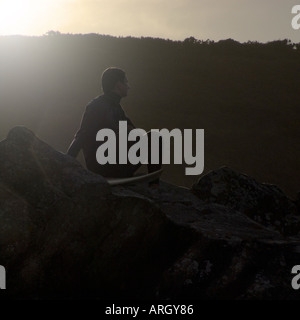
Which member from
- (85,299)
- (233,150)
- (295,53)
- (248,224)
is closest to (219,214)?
(248,224)

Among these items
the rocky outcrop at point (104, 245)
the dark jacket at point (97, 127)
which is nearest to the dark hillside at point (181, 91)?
the dark jacket at point (97, 127)

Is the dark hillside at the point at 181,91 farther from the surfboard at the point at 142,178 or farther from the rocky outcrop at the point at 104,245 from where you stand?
the rocky outcrop at the point at 104,245

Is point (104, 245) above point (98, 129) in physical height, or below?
below

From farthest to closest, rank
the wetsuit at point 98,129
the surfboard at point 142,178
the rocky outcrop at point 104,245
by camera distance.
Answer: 1. the wetsuit at point 98,129
2. the surfboard at point 142,178
3. the rocky outcrop at point 104,245

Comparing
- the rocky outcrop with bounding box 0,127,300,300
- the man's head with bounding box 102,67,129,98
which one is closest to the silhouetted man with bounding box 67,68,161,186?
the man's head with bounding box 102,67,129,98

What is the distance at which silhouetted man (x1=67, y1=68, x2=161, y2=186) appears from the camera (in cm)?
709

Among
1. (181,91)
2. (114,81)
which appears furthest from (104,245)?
(181,91)

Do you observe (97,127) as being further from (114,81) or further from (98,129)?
(114,81)

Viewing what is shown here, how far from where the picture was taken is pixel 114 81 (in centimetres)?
720

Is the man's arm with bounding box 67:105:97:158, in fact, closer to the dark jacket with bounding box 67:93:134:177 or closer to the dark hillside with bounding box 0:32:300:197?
the dark jacket with bounding box 67:93:134:177

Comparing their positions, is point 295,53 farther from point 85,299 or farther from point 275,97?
point 85,299

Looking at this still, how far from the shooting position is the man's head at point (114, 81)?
23.6 ft

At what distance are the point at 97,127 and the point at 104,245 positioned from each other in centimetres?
190

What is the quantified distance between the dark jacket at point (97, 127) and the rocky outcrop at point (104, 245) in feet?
3.48
